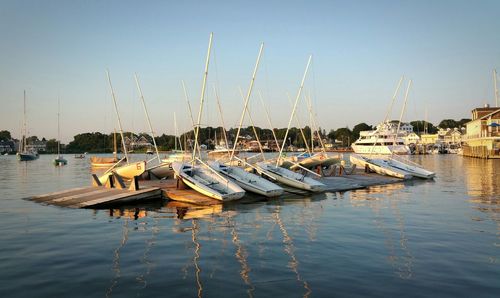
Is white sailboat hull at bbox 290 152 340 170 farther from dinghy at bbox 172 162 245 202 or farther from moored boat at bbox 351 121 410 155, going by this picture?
moored boat at bbox 351 121 410 155

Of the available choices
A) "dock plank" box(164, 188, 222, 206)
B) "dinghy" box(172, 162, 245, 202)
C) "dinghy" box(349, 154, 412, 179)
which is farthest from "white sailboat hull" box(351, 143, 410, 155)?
"dock plank" box(164, 188, 222, 206)

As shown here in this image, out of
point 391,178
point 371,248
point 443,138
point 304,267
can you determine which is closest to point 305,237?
point 371,248

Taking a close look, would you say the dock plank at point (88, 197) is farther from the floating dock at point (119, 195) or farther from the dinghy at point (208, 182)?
the dinghy at point (208, 182)

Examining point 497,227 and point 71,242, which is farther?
point 497,227

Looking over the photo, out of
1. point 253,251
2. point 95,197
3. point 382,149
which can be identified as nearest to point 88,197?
point 95,197

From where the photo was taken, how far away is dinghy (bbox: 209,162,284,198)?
1027 inches

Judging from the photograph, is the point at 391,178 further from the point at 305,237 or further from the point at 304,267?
the point at 304,267

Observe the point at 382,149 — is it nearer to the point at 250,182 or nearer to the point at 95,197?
the point at 250,182

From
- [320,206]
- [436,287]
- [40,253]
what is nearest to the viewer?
[436,287]

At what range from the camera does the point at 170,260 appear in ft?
40.5

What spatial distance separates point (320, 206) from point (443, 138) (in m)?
171

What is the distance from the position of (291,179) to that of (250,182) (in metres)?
3.97

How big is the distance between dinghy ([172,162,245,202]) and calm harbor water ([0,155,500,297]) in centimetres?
76

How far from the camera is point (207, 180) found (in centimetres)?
2628
